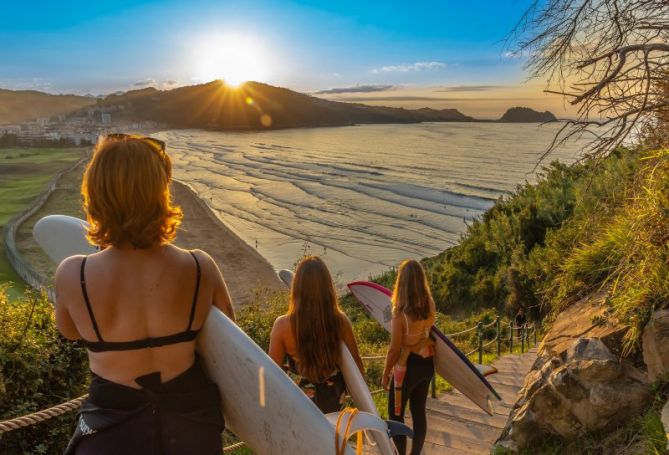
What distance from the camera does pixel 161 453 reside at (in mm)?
1510

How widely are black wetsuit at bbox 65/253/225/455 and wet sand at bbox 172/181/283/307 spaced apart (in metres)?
18.7

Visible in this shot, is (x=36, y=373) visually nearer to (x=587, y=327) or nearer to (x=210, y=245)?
(x=587, y=327)

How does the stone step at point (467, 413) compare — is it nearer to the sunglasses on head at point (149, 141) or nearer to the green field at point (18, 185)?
the sunglasses on head at point (149, 141)

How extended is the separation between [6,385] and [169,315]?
2.69 m

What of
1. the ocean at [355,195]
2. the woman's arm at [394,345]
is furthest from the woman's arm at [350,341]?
the ocean at [355,195]

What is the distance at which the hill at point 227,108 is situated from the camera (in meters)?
155

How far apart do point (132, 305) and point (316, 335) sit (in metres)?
1.50

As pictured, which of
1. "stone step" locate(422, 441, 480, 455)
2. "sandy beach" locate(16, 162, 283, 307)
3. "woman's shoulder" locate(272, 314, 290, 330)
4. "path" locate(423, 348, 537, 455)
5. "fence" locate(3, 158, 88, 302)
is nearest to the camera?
"woman's shoulder" locate(272, 314, 290, 330)

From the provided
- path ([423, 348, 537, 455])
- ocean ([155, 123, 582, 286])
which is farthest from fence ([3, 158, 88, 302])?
ocean ([155, 123, 582, 286])

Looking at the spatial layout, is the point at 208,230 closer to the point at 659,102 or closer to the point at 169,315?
the point at 659,102

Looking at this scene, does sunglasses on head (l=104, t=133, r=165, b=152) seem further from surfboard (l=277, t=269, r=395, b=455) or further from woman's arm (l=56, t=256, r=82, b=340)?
surfboard (l=277, t=269, r=395, b=455)

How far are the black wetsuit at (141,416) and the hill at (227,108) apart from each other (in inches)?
6163

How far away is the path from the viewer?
4473 mm

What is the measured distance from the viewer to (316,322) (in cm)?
282
